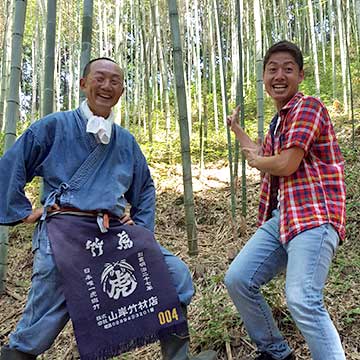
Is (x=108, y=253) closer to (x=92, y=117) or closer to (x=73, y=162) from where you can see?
(x=73, y=162)

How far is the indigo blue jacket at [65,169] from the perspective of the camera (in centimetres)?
192

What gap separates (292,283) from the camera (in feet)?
5.79

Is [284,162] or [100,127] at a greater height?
[100,127]

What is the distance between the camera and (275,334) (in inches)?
80.4

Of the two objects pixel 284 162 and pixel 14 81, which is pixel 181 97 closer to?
pixel 14 81

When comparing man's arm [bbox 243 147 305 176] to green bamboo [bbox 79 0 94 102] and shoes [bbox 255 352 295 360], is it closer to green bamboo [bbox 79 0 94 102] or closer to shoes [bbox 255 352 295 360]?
shoes [bbox 255 352 295 360]

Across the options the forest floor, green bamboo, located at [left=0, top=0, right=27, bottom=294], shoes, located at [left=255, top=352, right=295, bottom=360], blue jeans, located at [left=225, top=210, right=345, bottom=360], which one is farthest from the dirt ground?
green bamboo, located at [left=0, top=0, right=27, bottom=294]

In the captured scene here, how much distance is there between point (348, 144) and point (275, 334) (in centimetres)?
542

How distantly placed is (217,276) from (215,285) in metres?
0.15

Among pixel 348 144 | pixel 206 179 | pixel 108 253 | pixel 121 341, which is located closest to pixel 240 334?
pixel 121 341

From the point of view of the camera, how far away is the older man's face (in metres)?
2.05

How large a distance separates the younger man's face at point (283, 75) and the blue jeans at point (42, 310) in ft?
4.24

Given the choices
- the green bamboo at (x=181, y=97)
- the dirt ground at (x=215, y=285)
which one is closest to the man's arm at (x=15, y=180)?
the dirt ground at (x=215, y=285)

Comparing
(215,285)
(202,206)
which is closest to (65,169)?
(215,285)
